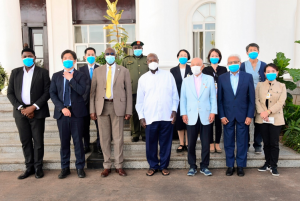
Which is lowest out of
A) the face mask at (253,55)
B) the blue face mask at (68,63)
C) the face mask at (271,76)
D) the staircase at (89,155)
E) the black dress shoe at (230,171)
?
the black dress shoe at (230,171)

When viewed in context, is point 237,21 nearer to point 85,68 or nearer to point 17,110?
point 85,68

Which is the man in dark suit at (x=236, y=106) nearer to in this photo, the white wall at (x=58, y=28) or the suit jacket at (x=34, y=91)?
the suit jacket at (x=34, y=91)

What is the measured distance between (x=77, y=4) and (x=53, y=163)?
7.26 meters

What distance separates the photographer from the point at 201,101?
13.9 ft

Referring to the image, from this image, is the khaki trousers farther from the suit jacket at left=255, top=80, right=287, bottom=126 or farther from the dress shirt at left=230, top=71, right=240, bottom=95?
the suit jacket at left=255, top=80, right=287, bottom=126

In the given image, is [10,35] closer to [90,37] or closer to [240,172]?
[90,37]

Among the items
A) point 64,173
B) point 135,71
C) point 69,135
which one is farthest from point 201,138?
point 64,173

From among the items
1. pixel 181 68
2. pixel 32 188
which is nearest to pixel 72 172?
pixel 32 188

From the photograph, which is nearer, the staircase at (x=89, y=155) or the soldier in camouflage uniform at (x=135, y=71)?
the staircase at (x=89, y=155)

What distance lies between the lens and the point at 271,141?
430 centimetres

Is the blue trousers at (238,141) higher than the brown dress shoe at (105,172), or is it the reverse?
the blue trousers at (238,141)

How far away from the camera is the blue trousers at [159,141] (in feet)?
14.3

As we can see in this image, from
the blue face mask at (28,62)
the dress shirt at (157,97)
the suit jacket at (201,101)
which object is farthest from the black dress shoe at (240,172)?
the blue face mask at (28,62)

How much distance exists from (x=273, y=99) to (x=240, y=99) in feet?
1.86
